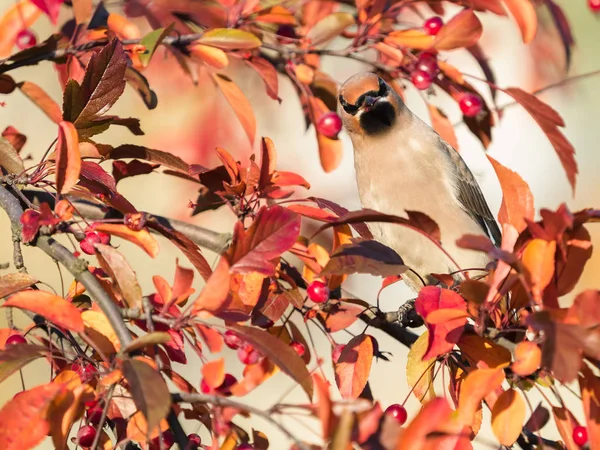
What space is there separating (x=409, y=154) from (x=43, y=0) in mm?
1855

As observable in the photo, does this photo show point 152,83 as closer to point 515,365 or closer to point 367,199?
point 367,199

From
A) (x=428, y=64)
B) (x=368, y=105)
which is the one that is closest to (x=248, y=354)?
(x=428, y=64)

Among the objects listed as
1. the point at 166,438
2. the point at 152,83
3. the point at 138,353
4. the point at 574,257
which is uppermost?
the point at 138,353

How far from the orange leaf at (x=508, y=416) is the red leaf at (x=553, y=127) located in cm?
91

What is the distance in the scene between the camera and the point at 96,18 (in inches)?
100

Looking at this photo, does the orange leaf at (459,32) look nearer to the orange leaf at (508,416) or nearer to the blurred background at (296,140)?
the blurred background at (296,140)

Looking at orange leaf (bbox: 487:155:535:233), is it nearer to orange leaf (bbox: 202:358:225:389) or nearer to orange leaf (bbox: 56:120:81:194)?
orange leaf (bbox: 202:358:225:389)

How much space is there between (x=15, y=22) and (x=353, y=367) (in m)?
1.43

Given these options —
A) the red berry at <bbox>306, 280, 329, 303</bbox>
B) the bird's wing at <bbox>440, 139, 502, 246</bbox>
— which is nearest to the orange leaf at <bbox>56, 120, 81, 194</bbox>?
the red berry at <bbox>306, 280, 329, 303</bbox>

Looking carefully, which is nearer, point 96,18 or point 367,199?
point 96,18

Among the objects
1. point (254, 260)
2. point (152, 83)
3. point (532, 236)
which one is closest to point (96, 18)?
point (254, 260)

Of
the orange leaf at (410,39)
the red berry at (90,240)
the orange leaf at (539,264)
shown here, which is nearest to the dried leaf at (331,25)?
the orange leaf at (410,39)

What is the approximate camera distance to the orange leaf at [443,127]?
8.93 ft

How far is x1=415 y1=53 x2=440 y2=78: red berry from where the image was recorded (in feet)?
8.37
